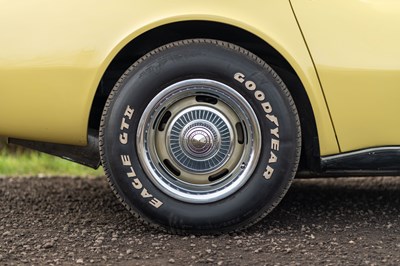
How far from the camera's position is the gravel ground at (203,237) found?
344 cm

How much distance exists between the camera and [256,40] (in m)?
3.79

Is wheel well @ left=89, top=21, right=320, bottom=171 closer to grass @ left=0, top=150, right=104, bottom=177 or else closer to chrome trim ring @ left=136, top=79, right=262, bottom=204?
chrome trim ring @ left=136, top=79, right=262, bottom=204

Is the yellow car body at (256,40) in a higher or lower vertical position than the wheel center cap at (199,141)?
higher

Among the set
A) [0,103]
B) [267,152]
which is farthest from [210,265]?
[0,103]

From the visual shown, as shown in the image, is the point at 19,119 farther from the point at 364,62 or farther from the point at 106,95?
the point at 364,62

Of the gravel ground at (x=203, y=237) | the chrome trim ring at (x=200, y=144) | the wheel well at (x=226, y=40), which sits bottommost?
the gravel ground at (x=203, y=237)

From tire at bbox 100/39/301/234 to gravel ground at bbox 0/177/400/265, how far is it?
172mm

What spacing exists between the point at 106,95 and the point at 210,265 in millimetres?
1156

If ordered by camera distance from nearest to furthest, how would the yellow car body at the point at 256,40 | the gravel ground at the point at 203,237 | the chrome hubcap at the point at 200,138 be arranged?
1. the gravel ground at the point at 203,237
2. the yellow car body at the point at 256,40
3. the chrome hubcap at the point at 200,138

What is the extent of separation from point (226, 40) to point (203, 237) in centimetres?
106

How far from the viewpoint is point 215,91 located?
3.74 meters

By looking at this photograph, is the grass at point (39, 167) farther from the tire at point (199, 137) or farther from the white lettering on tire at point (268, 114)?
the white lettering on tire at point (268, 114)

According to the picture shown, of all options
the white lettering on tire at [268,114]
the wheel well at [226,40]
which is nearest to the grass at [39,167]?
the wheel well at [226,40]

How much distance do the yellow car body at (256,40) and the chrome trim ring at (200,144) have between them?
12 cm
